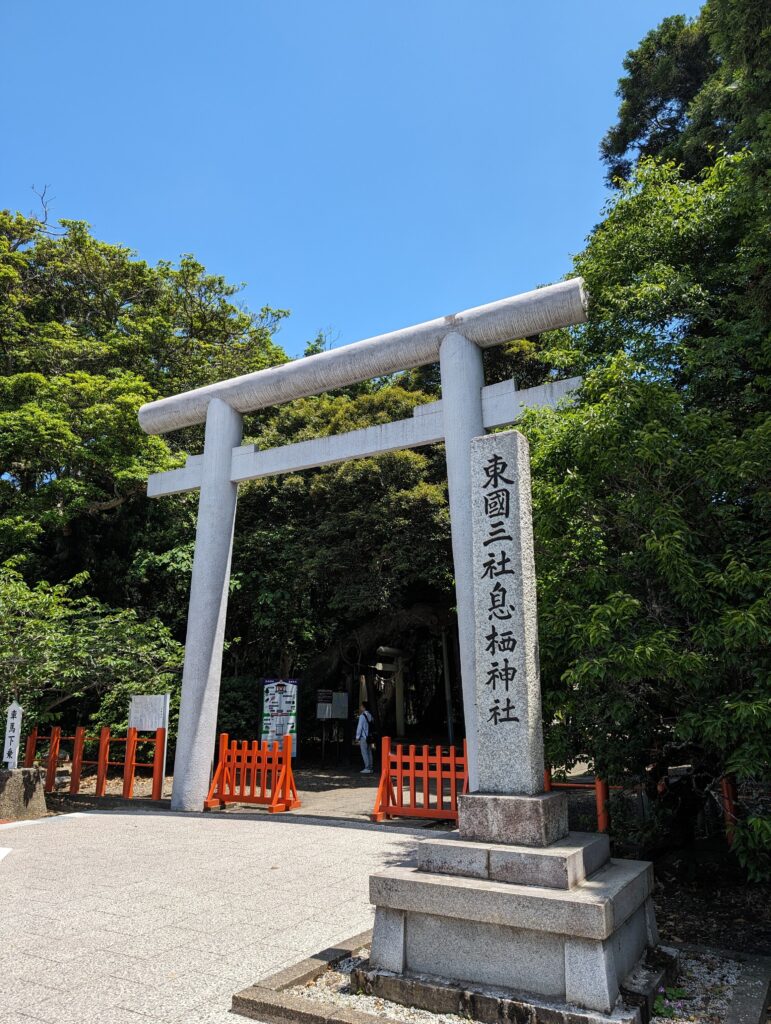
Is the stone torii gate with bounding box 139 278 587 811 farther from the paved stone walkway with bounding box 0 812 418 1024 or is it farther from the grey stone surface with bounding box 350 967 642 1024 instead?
the grey stone surface with bounding box 350 967 642 1024

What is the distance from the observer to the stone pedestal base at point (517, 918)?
11.2 feet

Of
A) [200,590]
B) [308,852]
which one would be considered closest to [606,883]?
[308,852]

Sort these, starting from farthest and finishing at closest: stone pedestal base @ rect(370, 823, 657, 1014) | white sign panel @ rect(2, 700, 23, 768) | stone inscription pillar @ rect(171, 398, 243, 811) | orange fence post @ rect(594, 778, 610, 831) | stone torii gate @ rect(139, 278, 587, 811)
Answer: stone inscription pillar @ rect(171, 398, 243, 811) → white sign panel @ rect(2, 700, 23, 768) → stone torii gate @ rect(139, 278, 587, 811) → orange fence post @ rect(594, 778, 610, 831) → stone pedestal base @ rect(370, 823, 657, 1014)

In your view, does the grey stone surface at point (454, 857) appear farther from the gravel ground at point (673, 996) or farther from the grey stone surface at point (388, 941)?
the gravel ground at point (673, 996)

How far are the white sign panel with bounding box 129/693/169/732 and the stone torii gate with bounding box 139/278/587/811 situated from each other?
0.45 metres

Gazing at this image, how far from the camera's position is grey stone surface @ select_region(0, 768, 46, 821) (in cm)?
988

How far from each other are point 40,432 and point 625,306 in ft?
38.9

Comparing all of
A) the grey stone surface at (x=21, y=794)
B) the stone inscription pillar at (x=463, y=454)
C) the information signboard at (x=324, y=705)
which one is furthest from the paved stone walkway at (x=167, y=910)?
the information signboard at (x=324, y=705)

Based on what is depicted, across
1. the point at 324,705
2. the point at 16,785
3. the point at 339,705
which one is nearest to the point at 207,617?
the point at 16,785

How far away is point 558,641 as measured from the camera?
5.71m

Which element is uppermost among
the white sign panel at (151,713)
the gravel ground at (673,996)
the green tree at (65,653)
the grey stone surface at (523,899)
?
the green tree at (65,653)

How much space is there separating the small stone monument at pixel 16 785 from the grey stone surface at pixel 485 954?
830 centimetres

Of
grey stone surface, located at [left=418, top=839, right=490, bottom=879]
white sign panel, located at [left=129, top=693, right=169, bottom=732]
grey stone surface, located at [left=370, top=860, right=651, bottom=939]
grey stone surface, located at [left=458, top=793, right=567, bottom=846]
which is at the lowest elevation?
grey stone surface, located at [left=370, top=860, right=651, bottom=939]

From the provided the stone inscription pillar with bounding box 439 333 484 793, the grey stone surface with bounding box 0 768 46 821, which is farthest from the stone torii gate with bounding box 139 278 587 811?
the grey stone surface with bounding box 0 768 46 821
